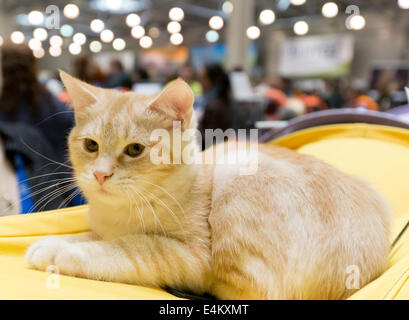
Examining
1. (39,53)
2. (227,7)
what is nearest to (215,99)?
(39,53)

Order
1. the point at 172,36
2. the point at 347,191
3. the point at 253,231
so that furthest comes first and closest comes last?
the point at 172,36, the point at 347,191, the point at 253,231

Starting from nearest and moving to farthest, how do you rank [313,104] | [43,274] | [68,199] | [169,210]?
[43,274] → [169,210] → [68,199] → [313,104]

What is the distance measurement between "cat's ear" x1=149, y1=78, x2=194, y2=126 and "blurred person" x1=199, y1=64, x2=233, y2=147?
30.3 inches

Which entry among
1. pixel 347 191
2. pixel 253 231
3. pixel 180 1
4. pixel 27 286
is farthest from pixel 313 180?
pixel 180 1

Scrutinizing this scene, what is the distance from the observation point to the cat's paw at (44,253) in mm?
728

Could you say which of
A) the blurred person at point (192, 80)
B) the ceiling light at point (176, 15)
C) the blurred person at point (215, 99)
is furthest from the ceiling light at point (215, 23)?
the blurred person at point (192, 80)

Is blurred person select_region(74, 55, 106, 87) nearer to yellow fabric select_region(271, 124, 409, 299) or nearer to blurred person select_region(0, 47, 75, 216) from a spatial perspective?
blurred person select_region(0, 47, 75, 216)

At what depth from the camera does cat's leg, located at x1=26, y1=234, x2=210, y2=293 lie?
2.38ft

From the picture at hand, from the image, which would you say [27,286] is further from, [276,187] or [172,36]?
[172,36]

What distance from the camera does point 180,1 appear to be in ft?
9.36

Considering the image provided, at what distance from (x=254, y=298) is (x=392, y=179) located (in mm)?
606

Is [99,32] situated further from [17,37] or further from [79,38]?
[17,37]

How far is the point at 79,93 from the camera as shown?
0.83 m

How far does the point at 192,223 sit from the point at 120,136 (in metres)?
0.24
